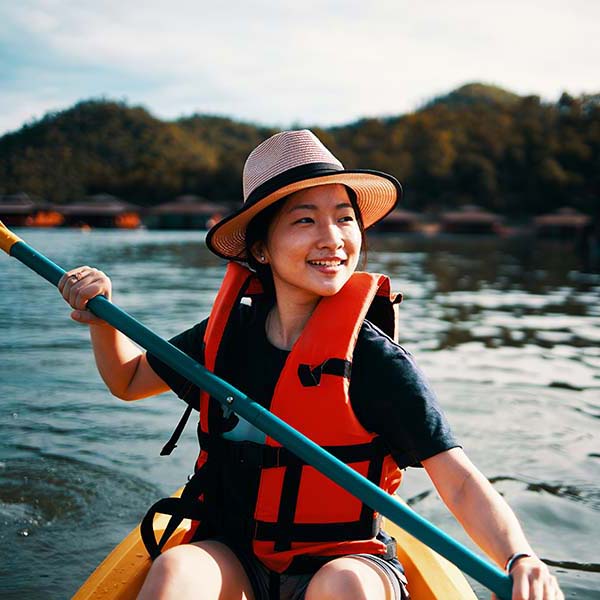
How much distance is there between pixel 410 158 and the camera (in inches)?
2724

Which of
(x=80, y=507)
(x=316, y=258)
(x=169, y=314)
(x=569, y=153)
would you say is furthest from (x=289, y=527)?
(x=569, y=153)

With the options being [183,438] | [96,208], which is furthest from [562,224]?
[183,438]

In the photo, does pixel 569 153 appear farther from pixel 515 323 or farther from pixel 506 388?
pixel 506 388

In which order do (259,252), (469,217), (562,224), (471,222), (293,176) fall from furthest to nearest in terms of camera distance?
(471,222)
(469,217)
(562,224)
(259,252)
(293,176)

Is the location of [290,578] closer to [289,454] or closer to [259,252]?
[289,454]

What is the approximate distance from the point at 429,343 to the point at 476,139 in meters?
65.3

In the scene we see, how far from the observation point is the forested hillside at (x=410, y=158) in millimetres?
62969

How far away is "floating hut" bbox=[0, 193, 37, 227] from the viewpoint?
61.6 metres

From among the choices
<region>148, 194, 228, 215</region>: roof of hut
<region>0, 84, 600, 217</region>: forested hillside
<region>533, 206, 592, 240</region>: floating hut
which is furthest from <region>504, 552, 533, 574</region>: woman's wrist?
<region>148, 194, 228, 215</region>: roof of hut

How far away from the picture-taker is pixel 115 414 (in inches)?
189

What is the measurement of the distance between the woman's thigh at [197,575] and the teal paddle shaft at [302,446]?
31cm

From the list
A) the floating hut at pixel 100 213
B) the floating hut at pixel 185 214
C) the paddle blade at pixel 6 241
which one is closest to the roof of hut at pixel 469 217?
the floating hut at pixel 185 214

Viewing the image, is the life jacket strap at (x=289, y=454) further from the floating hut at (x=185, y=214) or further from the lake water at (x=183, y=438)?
the floating hut at (x=185, y=214)

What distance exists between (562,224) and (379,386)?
55.1m
